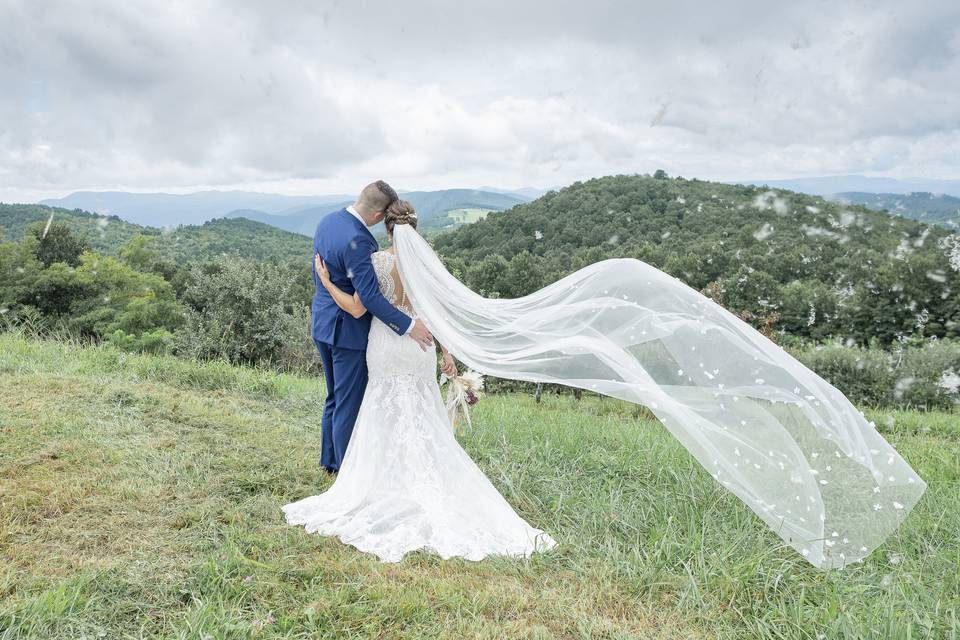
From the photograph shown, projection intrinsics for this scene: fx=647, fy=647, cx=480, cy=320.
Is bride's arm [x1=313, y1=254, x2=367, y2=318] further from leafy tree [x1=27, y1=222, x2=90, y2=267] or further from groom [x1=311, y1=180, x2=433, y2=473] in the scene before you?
leafy tree [x1=27, y1=222, x2=90, y2=267]

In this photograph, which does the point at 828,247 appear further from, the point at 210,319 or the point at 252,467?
the point at 252,467

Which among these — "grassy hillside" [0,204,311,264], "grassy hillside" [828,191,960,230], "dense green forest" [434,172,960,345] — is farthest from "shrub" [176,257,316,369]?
"grassy hillside" [828,191,960,230]

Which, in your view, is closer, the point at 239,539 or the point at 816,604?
the point at 816,604

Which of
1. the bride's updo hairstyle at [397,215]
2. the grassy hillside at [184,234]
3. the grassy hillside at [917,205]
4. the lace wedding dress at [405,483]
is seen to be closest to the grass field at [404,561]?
the lace wedding dress at [405,483]

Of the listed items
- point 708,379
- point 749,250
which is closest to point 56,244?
point 749,250

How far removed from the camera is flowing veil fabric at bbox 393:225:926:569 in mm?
3438

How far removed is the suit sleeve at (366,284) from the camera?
4.20 m

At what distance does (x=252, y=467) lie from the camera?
498 centimetres

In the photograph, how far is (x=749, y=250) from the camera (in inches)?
1264

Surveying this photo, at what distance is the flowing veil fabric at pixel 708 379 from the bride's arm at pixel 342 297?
0.40m

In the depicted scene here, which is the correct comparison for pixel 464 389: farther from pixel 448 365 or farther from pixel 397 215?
pixel 397 215

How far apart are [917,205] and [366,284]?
4831 cm

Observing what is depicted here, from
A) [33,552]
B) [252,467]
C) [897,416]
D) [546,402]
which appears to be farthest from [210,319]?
[897,416]

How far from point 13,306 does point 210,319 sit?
17.1m
